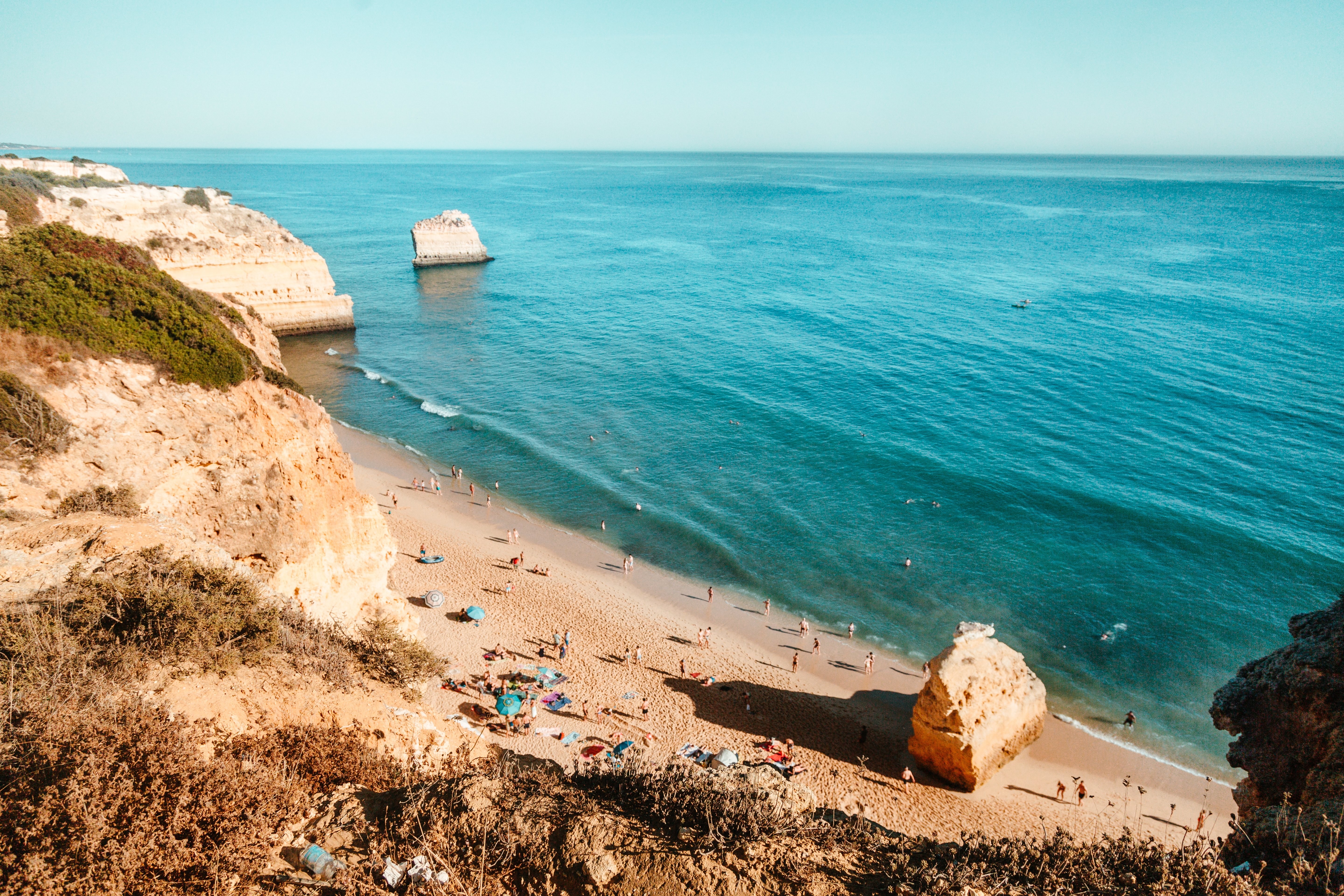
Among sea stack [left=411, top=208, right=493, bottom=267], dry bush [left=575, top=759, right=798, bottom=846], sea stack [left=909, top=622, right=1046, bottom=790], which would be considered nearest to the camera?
dry bush [left=575, top=759, right=798, bottom=846]

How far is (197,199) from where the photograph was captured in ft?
157

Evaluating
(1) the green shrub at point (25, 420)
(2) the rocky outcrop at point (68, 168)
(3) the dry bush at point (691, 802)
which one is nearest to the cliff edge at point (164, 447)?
(1) the green shrub at point (25, 420)

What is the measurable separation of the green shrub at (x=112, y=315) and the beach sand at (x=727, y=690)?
1110 cm

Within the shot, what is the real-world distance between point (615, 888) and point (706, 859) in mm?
881

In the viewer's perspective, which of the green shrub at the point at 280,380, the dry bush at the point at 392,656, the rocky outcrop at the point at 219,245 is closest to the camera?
the dry bush at the point at 392,656

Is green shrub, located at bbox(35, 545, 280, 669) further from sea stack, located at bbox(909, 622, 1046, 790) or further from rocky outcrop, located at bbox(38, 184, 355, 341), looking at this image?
rocky outcrop, located at bbox(38, 184, 355, 341)

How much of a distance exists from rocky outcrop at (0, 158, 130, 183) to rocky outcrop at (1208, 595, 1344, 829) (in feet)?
237

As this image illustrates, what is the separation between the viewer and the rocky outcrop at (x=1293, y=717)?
11.2 meters

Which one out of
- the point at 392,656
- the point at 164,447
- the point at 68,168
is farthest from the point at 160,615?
the point at 68,168

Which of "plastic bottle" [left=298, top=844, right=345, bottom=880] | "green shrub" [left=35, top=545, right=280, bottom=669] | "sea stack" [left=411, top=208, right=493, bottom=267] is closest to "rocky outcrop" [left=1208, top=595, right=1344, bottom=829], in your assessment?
"plastic bottle" [left=298, top=844, right=345, bottom=880]

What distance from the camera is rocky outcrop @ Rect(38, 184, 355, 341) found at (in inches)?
1631

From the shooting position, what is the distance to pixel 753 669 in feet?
78.3

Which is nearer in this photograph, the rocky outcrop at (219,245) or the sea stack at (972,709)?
the sea stack at (972,709)

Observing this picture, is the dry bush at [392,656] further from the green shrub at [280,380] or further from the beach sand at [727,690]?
the green shrub at [280,380]
